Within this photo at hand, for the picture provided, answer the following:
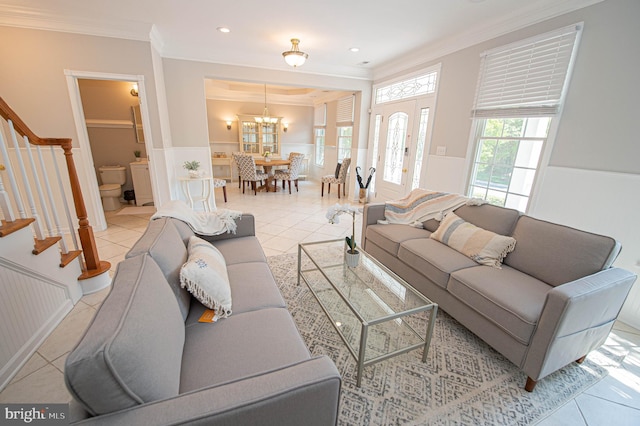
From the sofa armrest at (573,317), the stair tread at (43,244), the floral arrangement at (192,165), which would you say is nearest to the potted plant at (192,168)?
the floral arrangement at (192,165)

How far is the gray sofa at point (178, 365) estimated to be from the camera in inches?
27.1

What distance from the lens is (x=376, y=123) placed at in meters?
5.22

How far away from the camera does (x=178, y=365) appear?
1.00 meters

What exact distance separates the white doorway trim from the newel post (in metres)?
1.65

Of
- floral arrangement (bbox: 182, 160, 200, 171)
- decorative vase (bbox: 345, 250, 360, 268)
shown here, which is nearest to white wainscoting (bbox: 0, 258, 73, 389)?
decorative vase (bbox: 345, 250, 360, 268)

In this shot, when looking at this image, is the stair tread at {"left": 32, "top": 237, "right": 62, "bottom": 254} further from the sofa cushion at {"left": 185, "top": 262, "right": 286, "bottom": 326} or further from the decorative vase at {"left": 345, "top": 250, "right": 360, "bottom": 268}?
the decorative vase at {"left": 345, "top": 250, "right": 360, "bottom": 268}

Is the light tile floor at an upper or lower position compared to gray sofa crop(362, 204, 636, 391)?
lower

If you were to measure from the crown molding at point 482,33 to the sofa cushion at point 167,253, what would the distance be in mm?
3725

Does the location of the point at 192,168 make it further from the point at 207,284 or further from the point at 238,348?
the point at 238,348

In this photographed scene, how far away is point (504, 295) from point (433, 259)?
53 cm

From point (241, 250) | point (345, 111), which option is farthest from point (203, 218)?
point (345, 111)

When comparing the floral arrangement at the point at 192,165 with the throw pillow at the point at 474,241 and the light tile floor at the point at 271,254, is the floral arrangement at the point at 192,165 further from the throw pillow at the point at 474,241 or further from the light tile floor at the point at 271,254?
the throw pillow at the point at 474,241

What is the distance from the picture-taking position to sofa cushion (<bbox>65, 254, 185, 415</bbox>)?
67 centimetres

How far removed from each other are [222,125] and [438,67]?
600 cm
